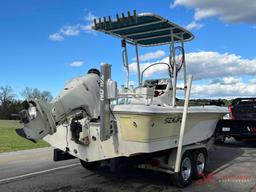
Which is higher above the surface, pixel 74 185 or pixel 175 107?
pixel 175 107

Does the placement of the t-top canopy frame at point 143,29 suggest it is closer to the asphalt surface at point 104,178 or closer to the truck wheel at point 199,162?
the truck wheel at point 199,162

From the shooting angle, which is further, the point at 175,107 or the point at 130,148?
the point at 175,107

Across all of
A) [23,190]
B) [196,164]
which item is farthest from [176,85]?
[23,190]

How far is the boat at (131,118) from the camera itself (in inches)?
246

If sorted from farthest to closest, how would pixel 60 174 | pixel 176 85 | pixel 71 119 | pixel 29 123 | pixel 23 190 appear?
1. pixel 60 174
2. pixel 176 85
3. pixel 23 190
4. pixel 71 119
5. pixel 29 123

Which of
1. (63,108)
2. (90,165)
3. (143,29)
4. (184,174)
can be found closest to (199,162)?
(184,174)

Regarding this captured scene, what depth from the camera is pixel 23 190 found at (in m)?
7.23

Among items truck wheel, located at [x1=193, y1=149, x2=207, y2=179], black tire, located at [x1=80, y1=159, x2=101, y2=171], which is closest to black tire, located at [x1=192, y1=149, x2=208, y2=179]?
truck wheel, located at [x1=193, y1=149, x2=207, y2=179]

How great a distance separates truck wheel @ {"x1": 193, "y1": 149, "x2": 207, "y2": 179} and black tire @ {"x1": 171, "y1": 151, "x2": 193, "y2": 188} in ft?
0.66

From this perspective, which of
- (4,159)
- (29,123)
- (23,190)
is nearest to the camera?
(29,123)

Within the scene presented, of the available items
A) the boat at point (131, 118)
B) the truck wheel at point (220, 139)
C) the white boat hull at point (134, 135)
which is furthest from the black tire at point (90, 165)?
the truck wheel at point (220, 139)

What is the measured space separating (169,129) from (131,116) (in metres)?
0.94

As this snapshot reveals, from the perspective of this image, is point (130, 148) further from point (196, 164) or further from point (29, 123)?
point (196, 164)

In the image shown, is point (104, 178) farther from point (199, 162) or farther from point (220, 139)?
point (220, 139)
